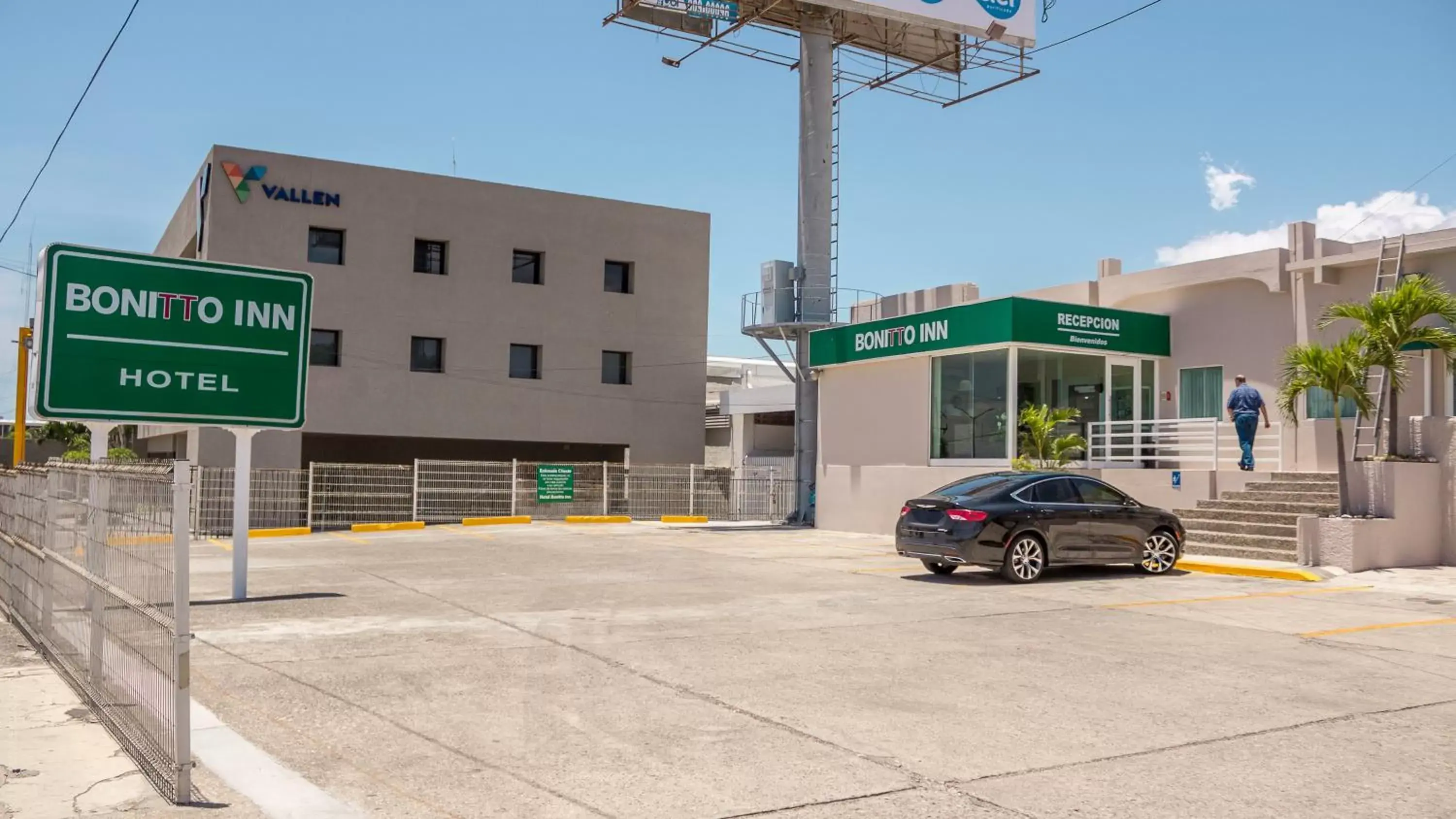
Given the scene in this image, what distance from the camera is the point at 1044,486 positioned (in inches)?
618

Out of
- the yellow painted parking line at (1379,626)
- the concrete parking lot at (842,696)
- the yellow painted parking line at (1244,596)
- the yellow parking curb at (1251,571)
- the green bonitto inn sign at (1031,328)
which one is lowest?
the concrete parking lot at (842,696)

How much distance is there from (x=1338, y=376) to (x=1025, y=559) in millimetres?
5929

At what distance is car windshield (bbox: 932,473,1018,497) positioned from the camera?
15508mm

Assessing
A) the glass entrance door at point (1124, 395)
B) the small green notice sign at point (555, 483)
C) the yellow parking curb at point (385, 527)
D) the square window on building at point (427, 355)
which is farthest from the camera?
the square window on building at point (427, 355)

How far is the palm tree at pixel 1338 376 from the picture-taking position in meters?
17.0

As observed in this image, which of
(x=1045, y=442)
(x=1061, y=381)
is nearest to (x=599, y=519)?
(x=1061, y=381)

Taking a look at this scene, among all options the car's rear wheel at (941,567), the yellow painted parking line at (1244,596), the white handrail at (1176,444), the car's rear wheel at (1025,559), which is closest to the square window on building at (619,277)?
the white handrail at (1176,444)

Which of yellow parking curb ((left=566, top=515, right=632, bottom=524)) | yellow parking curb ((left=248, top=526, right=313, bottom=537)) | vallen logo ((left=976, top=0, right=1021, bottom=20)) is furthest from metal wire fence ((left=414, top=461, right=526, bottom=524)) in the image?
vallen logo ((left=976, top=0, right=1021, bottom=20))

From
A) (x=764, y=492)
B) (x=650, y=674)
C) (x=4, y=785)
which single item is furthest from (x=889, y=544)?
(x=4, y=785)

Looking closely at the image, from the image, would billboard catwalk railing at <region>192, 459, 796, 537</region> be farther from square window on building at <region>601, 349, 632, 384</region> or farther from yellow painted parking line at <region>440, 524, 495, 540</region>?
square window on building at <region>601, 349, 632, 384</region>

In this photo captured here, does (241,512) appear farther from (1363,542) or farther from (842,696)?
(1363,542)

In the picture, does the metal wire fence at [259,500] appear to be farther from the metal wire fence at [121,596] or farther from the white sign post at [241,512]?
the metal wire fence at [121,596]

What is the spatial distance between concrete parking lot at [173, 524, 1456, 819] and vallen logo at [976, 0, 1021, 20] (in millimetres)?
22216

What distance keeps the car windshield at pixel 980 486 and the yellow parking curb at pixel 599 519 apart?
52.6 feet
